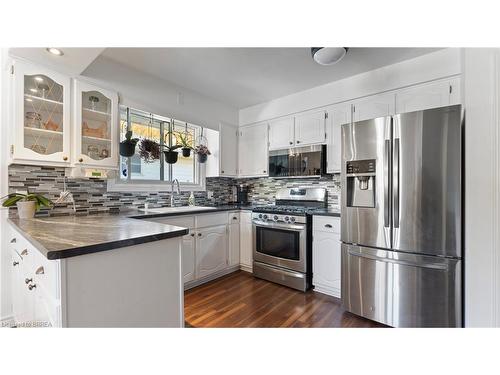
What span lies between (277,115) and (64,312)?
9.75 feet

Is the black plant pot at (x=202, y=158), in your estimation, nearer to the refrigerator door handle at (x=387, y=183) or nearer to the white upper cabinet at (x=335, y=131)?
the white upper cabinet at (x=335, y=131)

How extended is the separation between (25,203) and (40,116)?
0.67 m

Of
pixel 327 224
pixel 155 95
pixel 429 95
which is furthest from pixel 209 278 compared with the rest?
pixel 429 95

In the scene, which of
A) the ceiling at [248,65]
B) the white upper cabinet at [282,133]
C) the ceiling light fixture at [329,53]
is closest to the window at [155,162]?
the ceiling at [248,65]

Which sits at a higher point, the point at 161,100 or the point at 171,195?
the point at 161,100

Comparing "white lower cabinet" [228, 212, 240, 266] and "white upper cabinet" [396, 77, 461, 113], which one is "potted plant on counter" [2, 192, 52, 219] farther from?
"white upper cabinet" [396, 77, 461, 113]

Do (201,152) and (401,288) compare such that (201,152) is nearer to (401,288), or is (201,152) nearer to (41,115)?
(41,115)

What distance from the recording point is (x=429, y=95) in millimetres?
2111

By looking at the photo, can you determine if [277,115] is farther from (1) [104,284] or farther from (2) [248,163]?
(1) [104,284]

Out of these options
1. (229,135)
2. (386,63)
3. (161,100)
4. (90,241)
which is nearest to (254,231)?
(229,135)

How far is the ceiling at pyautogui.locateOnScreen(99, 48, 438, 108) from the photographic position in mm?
2078

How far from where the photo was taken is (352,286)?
6.67ft

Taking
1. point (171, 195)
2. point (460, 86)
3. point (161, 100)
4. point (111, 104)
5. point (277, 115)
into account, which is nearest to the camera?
point (460, 86)
